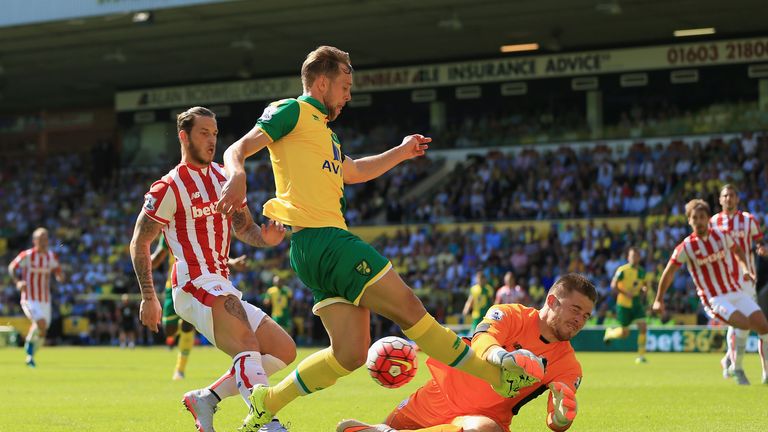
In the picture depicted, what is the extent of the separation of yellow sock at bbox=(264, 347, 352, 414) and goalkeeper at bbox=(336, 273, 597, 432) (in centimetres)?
36

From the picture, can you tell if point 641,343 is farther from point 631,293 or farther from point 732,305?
point 732,305

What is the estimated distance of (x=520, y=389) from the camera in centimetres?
644

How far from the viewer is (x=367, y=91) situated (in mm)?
42969

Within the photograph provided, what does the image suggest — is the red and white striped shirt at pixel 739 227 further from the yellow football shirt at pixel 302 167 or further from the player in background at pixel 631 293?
the yellow football shirt at pixel 302 167

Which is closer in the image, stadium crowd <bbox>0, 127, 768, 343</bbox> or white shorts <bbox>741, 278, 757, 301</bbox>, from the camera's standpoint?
white shorts <bbox>741, 278, 757, 301</bbox>

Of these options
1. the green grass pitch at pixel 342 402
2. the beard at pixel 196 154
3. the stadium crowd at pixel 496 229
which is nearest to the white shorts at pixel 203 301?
the beard at pixel 196 154

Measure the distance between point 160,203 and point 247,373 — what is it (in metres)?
1.47

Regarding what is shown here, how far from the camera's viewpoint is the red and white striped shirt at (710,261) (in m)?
15.1

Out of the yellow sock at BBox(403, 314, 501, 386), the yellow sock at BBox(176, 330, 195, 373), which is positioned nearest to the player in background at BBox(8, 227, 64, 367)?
the yellow sock at BBox(176, 330, 195, 373)

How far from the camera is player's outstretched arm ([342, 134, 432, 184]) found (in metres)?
7.66

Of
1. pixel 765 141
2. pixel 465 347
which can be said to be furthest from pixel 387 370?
pixel 765 141

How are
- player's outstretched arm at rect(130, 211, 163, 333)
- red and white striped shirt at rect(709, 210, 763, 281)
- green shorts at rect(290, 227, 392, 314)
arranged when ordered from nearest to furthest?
green shorts at rect(290, 227, 392, 314) < player's outstretched arm at rect(130, 211, 163, 333) < red and white striped shirt at rect(709, 210, 763, 281)

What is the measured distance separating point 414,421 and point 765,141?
28.7 metres

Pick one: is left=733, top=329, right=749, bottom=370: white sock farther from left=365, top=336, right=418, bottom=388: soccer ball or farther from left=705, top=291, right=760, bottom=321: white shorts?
left=365, top=336, right=418, bottom=388: soccer ball
